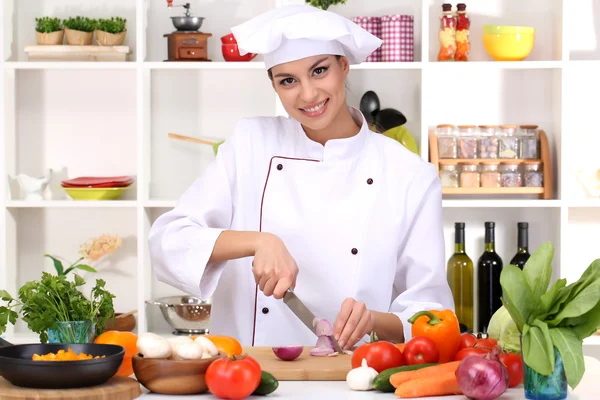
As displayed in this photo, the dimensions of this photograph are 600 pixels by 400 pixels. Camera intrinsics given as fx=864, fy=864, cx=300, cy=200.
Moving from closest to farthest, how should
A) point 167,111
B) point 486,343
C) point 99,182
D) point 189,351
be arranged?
point 189,351, point 486,343, point 99,182, point 167,111

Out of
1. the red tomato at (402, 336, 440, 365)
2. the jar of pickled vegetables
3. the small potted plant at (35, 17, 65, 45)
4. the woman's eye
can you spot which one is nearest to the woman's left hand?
the red tomato at (402, 336, 440, 365)

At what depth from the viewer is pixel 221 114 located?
11.8 feet

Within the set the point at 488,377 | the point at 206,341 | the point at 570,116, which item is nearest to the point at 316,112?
the point at 206,341

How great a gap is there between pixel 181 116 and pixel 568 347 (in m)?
2.54

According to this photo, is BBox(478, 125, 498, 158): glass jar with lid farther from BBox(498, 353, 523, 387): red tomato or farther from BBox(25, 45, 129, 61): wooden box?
BBox(498, 353, 523, 387): red tomato

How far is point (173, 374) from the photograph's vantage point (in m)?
1.38

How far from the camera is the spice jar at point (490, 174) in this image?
3361 mm

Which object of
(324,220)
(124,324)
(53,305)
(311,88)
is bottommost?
(124,324)

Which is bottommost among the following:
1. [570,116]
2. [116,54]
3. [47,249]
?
[47,249]

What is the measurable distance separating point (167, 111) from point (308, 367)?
2.22 metres

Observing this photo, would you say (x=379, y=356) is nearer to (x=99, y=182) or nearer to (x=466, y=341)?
(x=466, y=341)

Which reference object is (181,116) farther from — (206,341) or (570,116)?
(206,341)

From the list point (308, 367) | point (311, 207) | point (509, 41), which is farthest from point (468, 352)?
point (509, 41)

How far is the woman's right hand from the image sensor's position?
1.71m
